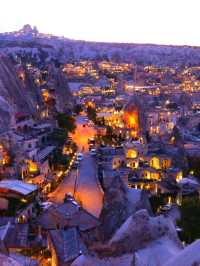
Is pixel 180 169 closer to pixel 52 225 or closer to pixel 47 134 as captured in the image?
pixel 47 134

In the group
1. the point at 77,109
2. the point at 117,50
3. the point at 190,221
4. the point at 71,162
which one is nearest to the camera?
the point at 190,221

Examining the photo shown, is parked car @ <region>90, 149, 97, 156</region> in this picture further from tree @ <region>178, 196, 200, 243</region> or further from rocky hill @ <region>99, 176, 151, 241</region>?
tree @ <region>178, 196, 200, 243</region>

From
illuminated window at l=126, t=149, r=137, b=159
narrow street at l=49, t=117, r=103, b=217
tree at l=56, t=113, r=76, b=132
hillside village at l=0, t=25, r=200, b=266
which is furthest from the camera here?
tree at l=56, t=113, r=76, b=132

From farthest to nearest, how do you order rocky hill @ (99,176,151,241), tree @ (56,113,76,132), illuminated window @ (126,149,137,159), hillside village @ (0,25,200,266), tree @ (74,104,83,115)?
tree @ (74,104,83,115) < tree @ (56,113,76,132) < illuminated window @ (126,149,137,159) < rocky hill @ (99,176,151,241) < hillside village @ (0,25,200,266)

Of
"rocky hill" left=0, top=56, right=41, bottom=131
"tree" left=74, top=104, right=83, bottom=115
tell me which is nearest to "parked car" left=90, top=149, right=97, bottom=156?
"rocky hill" left=0, top=56, right=41, bottom=131

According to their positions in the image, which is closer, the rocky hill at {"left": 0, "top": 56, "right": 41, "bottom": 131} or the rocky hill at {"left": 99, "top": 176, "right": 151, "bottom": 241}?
the rocky hill at {"left": 99, "top": 176, "right": 151, "bottom": 241}

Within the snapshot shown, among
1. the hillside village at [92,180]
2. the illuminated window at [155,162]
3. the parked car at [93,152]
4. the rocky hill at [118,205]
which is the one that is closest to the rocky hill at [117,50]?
the hillside village at [92,180]

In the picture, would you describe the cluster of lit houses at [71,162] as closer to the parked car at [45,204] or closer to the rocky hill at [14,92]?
the parked car at [45,204]

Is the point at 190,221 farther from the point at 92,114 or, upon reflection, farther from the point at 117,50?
the point at 117,50

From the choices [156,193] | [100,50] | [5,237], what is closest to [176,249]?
[5,237]

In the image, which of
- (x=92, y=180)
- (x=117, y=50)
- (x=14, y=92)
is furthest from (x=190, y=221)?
(x=117, y=50)

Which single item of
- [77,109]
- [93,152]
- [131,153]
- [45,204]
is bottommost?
[77,109]
